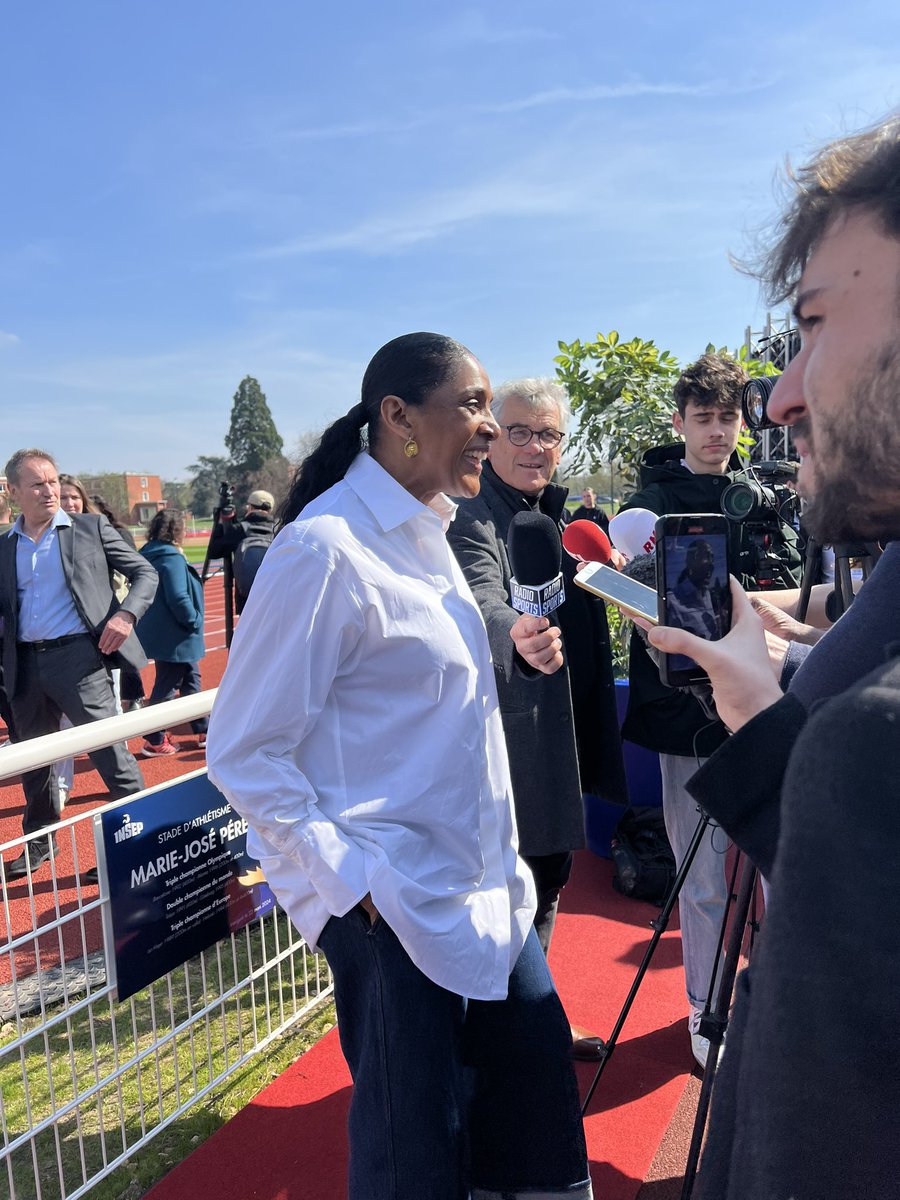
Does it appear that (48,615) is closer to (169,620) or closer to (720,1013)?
(169,620)

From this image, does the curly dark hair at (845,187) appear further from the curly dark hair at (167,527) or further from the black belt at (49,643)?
the curly dark hair at (167,527)

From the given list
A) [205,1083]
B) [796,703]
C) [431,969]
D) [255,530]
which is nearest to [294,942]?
[205,1083]

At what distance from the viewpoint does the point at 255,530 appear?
26.0ft

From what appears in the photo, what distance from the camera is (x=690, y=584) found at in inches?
51.8

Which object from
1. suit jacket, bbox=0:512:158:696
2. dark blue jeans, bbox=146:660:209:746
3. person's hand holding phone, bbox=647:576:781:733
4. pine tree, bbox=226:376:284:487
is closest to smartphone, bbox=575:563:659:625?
person's hand holding phone, bbox=647:576:781:733

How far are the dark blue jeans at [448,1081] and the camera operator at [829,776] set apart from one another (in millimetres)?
850

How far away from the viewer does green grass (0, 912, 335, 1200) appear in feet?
7.41

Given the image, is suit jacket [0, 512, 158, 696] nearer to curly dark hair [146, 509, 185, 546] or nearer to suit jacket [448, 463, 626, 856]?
curly dark hair [146, 509, 185, 546]

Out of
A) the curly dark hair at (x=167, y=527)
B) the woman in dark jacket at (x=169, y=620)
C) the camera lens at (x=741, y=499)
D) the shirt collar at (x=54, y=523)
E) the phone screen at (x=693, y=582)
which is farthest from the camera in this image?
the curly dark hair at (x=167, y=527)

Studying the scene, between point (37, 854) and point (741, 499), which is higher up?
point (741, 499)

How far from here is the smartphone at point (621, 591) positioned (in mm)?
1420

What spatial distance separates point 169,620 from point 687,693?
5941mm

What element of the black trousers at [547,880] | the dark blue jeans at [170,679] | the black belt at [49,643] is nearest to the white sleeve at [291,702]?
the black trousers at [547,880]

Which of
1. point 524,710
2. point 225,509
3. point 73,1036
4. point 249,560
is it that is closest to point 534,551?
point 524,710
